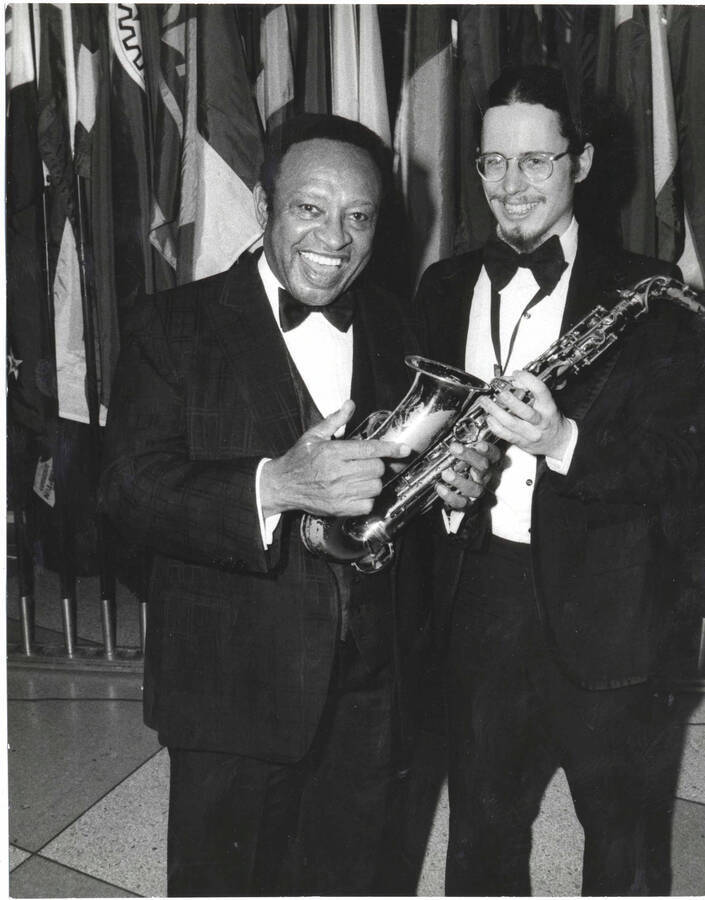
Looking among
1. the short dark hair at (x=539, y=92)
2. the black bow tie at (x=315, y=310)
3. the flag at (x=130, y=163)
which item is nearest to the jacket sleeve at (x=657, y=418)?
the short dark hair at (x=539, y=92)

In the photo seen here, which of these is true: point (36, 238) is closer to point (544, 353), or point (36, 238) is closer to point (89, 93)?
point (89, 93)

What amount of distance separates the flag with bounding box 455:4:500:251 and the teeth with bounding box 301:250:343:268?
1.76 metres

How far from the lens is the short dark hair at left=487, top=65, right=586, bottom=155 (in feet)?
7.36

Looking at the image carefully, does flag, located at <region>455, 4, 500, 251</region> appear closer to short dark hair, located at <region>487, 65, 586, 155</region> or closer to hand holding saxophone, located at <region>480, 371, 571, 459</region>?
short dark hair, located at <region>487, 65, 586, 155</region>

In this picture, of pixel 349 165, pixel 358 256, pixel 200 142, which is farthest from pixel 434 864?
pixel 200 142

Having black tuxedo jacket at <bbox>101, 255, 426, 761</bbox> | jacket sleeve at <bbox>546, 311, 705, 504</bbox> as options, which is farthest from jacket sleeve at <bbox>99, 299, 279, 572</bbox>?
jacket sleeve at <bbox>546, 311, 705, 504</bbox>

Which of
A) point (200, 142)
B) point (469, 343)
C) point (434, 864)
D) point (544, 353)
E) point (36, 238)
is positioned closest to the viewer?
point (544, 353)

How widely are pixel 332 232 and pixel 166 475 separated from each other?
2.69 feet

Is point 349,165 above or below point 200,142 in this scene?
below

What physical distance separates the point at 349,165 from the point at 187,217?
2.06m

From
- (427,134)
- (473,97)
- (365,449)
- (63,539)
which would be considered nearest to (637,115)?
(473,97)

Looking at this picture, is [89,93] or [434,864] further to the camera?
[89,93]

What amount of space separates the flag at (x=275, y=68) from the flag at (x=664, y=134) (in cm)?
175

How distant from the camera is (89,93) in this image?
3.93 meters
